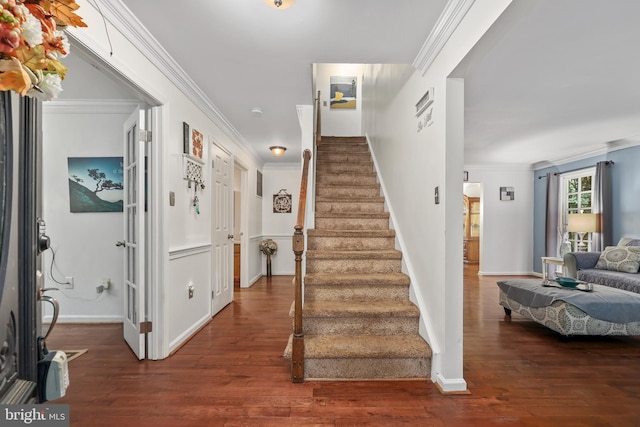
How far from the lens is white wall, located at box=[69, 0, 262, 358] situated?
6.13 feet

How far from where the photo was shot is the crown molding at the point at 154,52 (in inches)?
70.7

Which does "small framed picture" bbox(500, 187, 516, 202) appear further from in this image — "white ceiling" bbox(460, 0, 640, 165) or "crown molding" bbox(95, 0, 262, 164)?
"crown molding" bbox(95, 0, 262, 164)

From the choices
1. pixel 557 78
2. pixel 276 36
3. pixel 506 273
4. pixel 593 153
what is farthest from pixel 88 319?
pixel 593 153

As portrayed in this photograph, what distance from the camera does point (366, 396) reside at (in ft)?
6.41

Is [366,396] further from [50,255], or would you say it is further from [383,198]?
[50,255]

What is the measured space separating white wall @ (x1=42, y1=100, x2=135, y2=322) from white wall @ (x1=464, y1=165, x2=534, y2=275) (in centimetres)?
653

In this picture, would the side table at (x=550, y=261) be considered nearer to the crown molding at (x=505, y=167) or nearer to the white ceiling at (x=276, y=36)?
the crown molding at (x=505, y=167)

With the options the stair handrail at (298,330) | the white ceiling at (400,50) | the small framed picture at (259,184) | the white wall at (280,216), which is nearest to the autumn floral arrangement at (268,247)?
the white wall at (280,216)

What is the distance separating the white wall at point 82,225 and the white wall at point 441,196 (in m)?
3.06

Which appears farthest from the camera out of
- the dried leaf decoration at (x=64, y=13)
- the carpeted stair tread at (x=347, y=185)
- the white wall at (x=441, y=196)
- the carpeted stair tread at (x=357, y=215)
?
the carpeted stair tread at (x=347, y=185)

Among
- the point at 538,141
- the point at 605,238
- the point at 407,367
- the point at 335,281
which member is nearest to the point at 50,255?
the point at 335,281

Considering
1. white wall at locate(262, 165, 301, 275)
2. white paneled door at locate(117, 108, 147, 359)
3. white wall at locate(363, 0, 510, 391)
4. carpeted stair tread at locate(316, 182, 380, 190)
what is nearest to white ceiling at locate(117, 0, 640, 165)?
white wall at locate(363, 0, 510, 391)

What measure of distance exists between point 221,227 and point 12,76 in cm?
346

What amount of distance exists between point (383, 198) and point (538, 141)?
3042 mm
